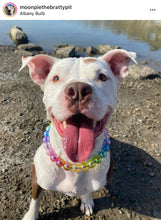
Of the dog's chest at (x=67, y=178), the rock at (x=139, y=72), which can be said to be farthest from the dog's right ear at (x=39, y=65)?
the rock at (x=139, y=72)

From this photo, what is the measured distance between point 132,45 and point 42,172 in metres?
14.7

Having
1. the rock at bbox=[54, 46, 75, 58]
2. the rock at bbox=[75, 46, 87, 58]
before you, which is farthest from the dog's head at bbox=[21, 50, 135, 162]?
the rock at bbox=[75, 46, 87, 58]

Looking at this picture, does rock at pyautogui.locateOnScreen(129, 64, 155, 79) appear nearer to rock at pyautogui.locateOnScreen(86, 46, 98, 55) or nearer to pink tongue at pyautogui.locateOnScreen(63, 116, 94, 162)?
rock at pyautogui.locateOnScreen(86, 46, 98, 55)

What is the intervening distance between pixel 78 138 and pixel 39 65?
1.11 m

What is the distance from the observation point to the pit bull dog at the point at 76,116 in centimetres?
167

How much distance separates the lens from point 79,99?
5.32 feet

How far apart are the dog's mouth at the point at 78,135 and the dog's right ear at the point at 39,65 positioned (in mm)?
781

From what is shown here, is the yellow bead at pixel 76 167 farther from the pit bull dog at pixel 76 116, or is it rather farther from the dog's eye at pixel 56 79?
the dog's eye at pixel 56 79

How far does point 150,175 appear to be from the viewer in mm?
3725

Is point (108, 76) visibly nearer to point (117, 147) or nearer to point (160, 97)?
point (117, 147)

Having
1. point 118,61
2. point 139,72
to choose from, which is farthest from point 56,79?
point 139,72
